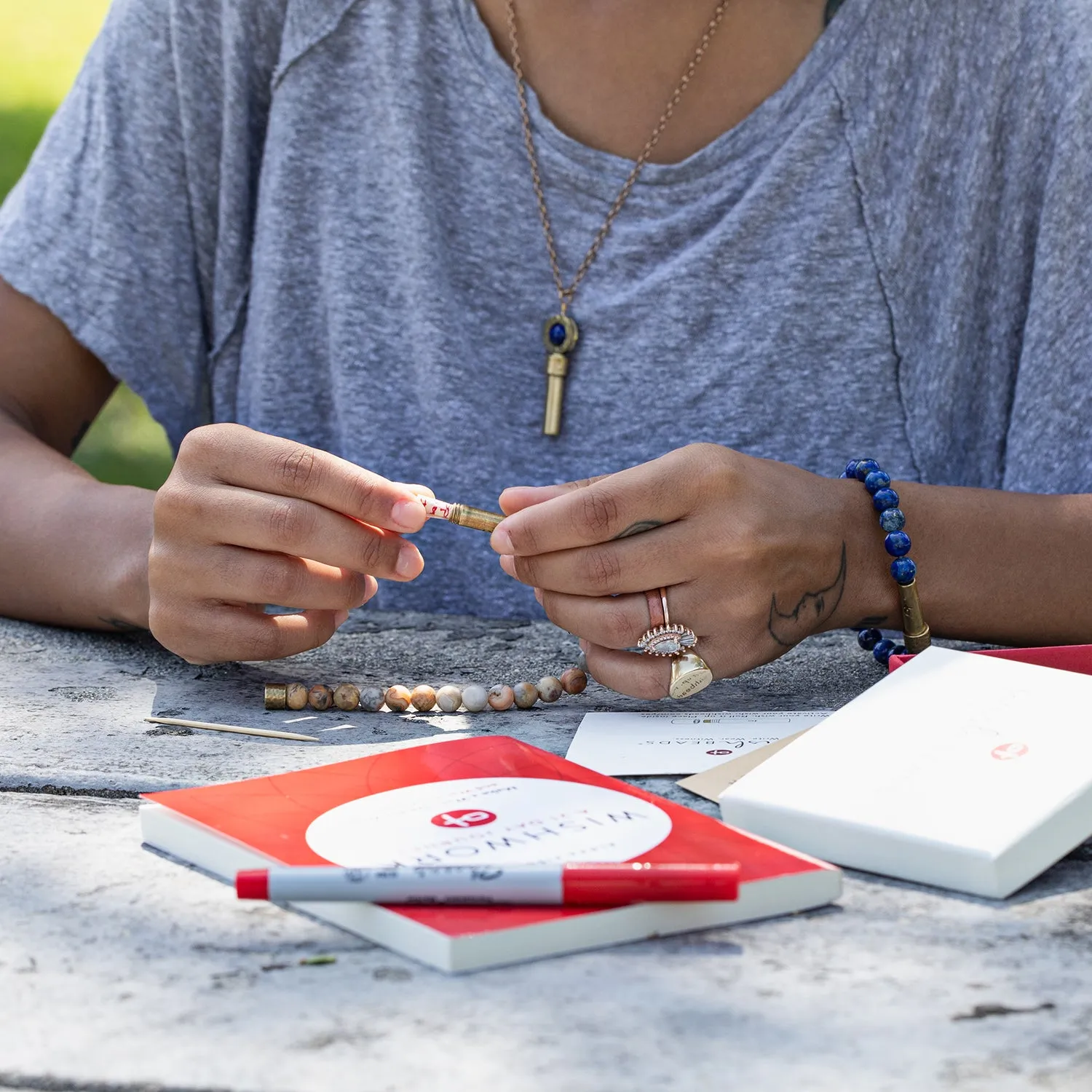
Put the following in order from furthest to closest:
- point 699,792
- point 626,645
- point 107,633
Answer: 1. point 107,633
2. point 626,645
3. point 699,792

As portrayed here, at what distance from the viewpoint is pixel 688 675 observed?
0.96 m

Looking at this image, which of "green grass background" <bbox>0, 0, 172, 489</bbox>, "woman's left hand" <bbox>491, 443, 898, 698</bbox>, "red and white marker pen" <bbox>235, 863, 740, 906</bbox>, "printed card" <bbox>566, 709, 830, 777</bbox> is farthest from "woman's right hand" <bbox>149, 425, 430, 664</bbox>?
"green grass background" <bbox>0, 0, 172, 489</bbox>

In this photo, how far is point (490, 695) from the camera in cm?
99

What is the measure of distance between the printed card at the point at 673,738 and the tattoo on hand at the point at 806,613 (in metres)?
0.09

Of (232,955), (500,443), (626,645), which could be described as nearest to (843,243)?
(500,443)

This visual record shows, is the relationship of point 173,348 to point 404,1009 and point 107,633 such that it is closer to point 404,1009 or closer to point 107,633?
point 107,633

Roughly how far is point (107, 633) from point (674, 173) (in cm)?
84

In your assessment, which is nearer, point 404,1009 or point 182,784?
point 404,1009

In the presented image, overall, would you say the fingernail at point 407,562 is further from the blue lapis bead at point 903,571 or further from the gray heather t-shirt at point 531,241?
the gray heather t-shirt at point 531,241

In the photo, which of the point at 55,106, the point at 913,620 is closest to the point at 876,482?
the point at 913,620

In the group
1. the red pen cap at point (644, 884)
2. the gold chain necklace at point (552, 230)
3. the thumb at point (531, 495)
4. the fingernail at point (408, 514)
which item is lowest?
the red pen cap at point (644, 884)

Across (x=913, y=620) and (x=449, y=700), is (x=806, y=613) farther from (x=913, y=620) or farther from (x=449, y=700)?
(x=449, y=700)

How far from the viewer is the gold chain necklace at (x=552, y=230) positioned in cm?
150

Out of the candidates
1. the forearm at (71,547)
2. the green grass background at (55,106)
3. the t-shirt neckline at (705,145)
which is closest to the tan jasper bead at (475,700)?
the forearm at (71,547)
